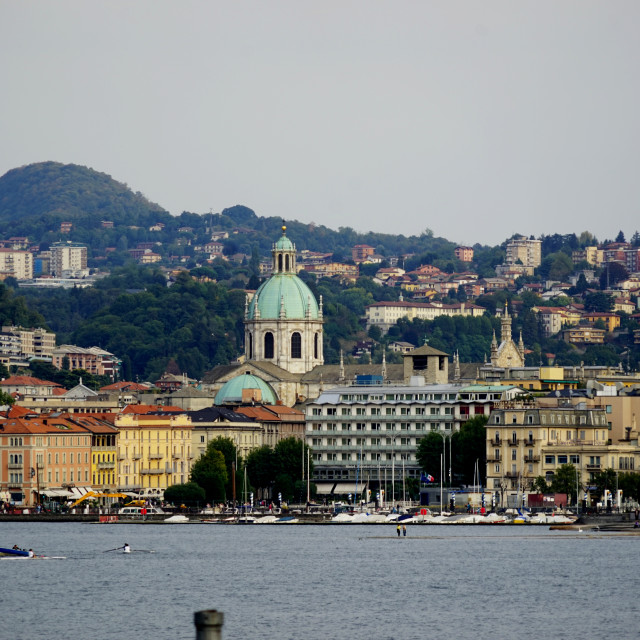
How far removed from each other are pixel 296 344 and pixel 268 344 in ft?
7.24

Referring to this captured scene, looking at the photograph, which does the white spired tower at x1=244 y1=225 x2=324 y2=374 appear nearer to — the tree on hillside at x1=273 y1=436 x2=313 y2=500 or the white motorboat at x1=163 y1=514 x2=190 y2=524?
the tree on hillside at x1=273 y1=436 x2=313 y2=500

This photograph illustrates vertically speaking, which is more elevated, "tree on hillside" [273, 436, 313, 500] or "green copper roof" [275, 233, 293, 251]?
"green copper roof" [275, 233, 293, 251]

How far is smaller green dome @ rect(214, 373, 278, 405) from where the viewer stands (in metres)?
169

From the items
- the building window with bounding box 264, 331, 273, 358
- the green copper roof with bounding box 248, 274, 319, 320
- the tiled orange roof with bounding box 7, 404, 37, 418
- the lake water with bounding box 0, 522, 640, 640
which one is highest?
the green copper roof with bounding box 248, 274, 319, 320

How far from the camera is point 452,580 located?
83.8 m

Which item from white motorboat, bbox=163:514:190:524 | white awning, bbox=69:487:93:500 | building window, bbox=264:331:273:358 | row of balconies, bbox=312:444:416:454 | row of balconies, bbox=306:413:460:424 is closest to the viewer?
white motorboat, bbox=163:514:190:524

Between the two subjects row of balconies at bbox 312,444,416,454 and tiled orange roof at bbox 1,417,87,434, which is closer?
tiled orange roof at bbox 1,417,87,434

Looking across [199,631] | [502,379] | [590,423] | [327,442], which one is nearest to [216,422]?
[327,442]

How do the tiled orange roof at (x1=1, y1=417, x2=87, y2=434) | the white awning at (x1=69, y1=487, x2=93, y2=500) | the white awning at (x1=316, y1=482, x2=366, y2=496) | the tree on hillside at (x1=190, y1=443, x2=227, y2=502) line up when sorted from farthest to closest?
the white awning at (x1=316, y1=482, x2=366, y2=496), the tiled orange roof at (x1=1, y1=417, x2=87, y2=434), the white awning at (x1=69, y1=487, x2=93, y2=500), the tree on hillside at (x1=190, y1=443, x2=227, y2=502)

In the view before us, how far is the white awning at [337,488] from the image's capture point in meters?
144

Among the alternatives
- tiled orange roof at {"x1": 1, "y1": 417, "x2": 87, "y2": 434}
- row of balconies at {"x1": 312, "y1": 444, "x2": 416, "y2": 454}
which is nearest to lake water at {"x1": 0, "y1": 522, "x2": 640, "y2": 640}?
tiled orange roof at {"x1": 1, "y1": 417, "x2": 87, "y2": 434}

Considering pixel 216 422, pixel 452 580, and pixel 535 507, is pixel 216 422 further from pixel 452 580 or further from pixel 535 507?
pixel 452 580

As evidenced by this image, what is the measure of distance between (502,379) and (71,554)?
66.8 meters

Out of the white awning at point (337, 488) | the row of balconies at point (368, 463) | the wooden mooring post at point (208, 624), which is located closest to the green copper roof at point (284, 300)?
the row of balconies at point (368, 463)
